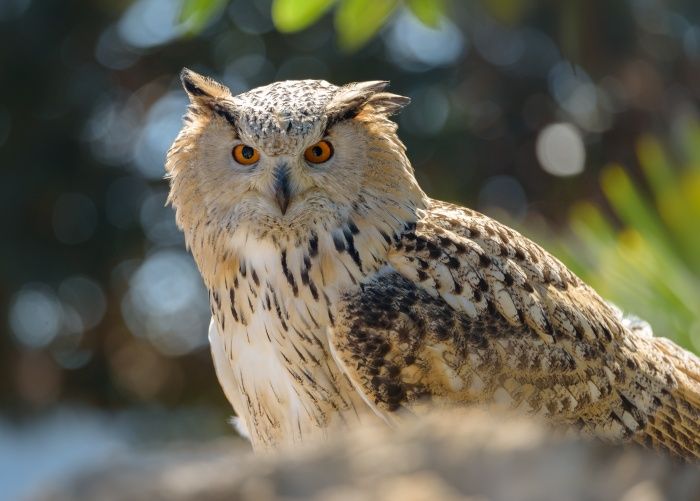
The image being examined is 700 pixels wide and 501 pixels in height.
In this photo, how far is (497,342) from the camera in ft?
12.3

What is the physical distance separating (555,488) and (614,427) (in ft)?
9.47

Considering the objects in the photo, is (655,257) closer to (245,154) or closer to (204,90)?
(245,154)

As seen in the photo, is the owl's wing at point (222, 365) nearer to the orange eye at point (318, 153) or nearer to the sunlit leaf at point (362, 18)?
the orange eye at point (318, 153)

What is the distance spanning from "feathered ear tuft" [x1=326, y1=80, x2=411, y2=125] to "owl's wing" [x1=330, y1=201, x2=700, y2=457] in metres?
0.44

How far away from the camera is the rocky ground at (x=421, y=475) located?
1.05m

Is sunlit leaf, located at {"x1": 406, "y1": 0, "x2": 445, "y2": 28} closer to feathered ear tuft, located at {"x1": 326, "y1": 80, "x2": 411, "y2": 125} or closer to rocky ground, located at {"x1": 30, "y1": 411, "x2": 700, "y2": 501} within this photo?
feathered ear tuft, located at {"x1": 326, "y1": 80, "x2": 411, "y2": 125}

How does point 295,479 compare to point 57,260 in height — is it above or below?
below

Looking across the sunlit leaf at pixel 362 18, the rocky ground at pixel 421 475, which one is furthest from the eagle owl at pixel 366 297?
the rocky ground at pixel 421 475

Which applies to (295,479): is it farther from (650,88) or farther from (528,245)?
(650,88)

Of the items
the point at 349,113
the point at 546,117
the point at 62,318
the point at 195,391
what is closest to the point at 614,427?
the point at 349,113

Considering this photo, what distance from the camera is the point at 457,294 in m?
3.81

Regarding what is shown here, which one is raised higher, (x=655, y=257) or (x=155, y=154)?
(x=155, y=154)

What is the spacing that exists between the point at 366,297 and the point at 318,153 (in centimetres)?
57

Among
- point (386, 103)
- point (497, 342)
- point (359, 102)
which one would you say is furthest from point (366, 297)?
point (386, 103)
